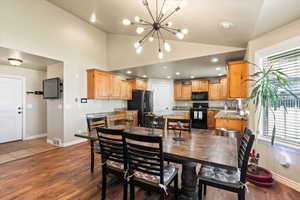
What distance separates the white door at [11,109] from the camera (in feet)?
14.0

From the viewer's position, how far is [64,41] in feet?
13.2

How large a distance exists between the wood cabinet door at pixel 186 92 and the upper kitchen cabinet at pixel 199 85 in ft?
0.68

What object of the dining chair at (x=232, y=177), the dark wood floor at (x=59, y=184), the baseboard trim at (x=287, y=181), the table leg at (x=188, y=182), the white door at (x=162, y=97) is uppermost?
the white door at (x=162, y=97)

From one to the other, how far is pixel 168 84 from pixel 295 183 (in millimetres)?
5966

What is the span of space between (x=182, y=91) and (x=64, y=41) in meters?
5.51

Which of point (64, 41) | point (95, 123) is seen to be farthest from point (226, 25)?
point (64, 41)

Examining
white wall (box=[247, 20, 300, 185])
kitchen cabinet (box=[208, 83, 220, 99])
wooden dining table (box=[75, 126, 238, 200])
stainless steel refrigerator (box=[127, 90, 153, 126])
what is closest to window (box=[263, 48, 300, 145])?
white wall (box=[247, 20, 300, 185])

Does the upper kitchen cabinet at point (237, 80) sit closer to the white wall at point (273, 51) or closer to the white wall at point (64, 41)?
the white wall at point (273, 51)

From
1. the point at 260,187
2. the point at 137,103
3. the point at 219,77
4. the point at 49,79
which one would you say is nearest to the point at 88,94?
the point at 49,79

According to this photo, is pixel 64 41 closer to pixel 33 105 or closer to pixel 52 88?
pixel 52 88

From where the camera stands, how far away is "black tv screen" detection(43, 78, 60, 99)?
13.1 ft

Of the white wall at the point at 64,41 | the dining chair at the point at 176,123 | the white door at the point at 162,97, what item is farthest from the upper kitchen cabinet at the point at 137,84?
the dining chair at the point at 176,123

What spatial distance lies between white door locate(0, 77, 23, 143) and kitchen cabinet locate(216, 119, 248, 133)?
607 centimetres

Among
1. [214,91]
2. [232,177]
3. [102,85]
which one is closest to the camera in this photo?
[232,177]
